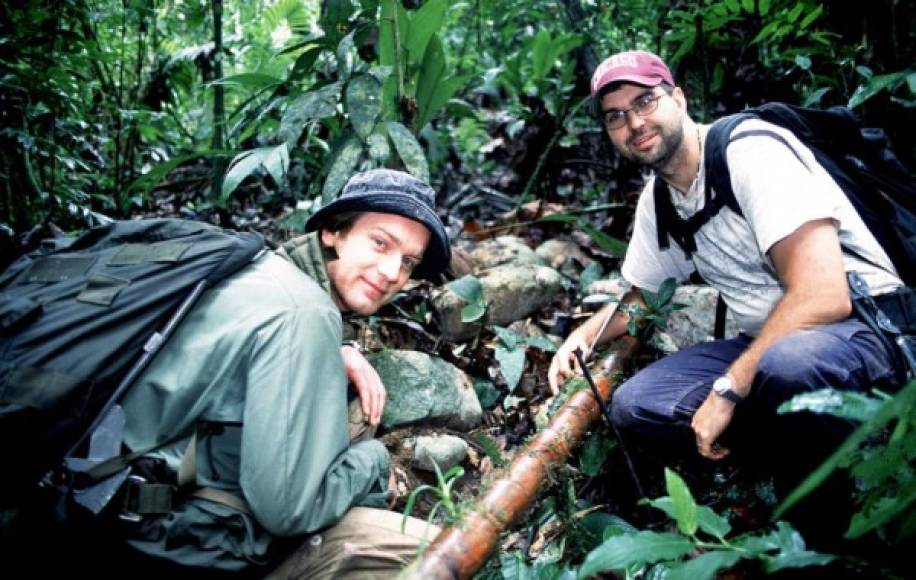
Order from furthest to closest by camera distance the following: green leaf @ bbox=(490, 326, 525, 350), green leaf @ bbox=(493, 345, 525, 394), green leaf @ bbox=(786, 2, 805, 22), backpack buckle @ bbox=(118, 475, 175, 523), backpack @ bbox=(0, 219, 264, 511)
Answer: green leaf @ bbox=(786, 2, 805, 22) → green leaf @ bbox=(490, 326, 525, 350) → green leaf @ bbox=(493, 345, 525, 394) → backpack buckle @ bbox=(118, 475, 175, 523) → backpack @ bbox=(0, 219, 264, 511)

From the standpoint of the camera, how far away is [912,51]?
4.69 metres

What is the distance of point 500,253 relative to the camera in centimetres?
554

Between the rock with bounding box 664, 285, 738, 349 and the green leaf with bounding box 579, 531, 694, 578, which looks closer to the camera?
the green leaf with bounding box 579, 531, 694, 578

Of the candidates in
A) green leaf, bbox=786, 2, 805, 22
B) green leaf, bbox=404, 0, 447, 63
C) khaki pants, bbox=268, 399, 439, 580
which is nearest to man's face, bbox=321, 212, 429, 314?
khaki pants, bbox=268, 399, 439, 580

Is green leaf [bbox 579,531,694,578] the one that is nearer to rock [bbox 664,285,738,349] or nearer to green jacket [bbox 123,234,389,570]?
green jacket [bbox 123,234,389,570]

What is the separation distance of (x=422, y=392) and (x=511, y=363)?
0.56 meters

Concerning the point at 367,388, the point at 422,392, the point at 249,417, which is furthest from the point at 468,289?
the point at 249,417

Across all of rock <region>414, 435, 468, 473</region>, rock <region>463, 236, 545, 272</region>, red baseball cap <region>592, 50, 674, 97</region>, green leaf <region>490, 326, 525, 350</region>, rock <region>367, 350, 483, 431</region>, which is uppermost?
red baseball cap <region>592, 50, 674, 97</region>

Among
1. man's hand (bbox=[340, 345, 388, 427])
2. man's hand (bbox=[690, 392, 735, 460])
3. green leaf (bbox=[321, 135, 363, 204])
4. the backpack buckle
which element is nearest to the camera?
the backpack buckle

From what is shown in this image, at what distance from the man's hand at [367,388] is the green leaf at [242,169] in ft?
5.11

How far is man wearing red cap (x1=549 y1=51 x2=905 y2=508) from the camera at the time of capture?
2.71 meters

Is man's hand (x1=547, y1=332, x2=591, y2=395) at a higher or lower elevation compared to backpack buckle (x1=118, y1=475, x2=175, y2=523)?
lower

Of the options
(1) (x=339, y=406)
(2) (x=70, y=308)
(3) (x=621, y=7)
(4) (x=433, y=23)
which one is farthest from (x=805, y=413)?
(3) (x=621, y=7)

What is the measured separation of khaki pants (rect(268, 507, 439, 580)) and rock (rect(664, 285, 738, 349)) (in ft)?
8.96
